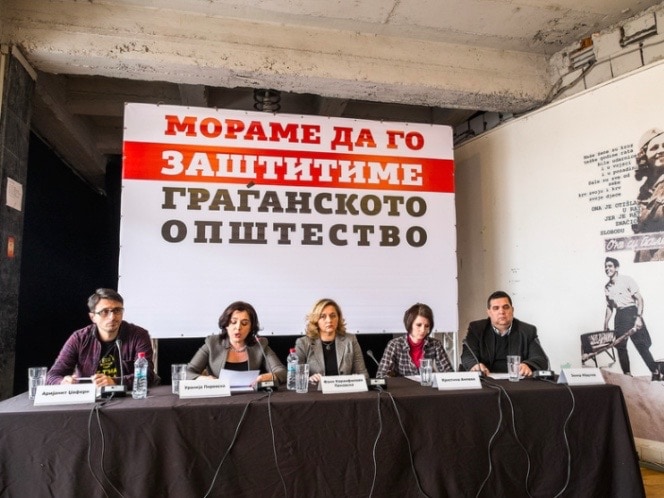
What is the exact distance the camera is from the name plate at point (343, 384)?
1.83 m

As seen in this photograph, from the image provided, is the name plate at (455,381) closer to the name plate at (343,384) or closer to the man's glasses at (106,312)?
the name plate at (343,384)

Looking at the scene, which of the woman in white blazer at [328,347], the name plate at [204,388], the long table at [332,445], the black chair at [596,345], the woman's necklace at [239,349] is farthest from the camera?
the black chair at [596,345]

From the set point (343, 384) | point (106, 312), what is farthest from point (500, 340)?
point (106, 312)

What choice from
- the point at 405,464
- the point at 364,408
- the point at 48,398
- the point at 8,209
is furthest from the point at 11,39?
the point at 405,464

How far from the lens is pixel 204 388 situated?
1759 millimetres

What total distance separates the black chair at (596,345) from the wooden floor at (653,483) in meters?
0.58

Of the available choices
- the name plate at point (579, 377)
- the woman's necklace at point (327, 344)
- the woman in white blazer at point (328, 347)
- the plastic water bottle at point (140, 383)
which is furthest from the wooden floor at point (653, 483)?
the plastic water bottle at point (140, 383)

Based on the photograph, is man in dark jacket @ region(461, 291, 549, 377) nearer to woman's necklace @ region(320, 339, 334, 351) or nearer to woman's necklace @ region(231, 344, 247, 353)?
woman's necklace @ region(320, 339, 334, 351)

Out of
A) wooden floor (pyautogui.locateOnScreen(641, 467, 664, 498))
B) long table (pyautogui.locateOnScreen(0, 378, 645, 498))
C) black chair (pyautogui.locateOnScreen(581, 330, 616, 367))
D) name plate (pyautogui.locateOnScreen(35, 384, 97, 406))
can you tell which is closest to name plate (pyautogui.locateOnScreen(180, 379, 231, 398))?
long table (pyautogui.locateOnScreen(0, 378, 645, 498))

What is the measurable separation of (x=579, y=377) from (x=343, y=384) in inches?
37.5

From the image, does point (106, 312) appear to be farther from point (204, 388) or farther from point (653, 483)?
point (653, 483)

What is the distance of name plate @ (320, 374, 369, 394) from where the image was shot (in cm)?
183

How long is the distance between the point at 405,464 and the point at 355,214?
5.87ft

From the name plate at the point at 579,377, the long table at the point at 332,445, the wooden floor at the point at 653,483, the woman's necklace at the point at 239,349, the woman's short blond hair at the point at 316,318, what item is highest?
the woman's short blond hair at the point at 316,318
